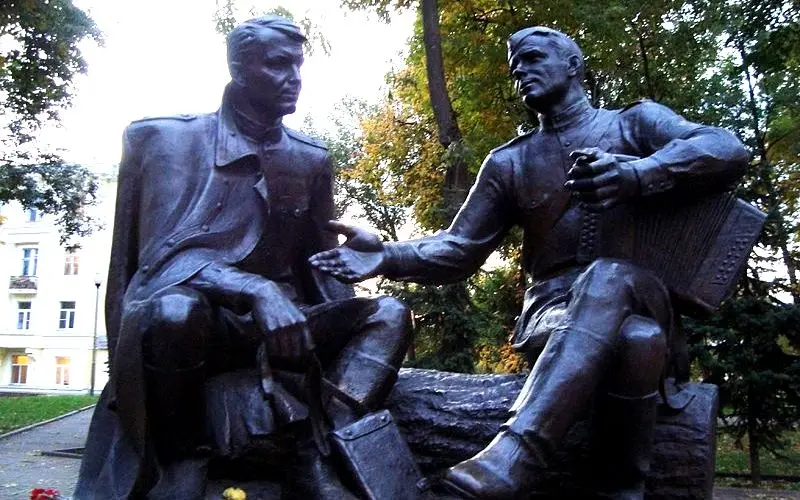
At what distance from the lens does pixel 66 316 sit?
35.9m

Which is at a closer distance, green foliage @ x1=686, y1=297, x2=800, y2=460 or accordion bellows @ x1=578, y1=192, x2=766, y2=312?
accordion bellows @ x1=578, y1=192, x2=766, y2=312

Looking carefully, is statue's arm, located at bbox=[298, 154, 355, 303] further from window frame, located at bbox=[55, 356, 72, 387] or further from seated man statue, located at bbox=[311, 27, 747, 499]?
window frame, located at bbox=[55, 356, 72, 387]

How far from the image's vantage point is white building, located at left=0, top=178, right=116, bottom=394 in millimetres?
35031

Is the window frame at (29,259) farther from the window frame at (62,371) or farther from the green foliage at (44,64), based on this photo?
the green foliage at (44,64)

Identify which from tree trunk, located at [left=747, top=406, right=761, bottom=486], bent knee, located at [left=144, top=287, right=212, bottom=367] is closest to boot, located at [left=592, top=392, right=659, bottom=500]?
bent knee, located at [left=144, top=287, right=212, bottom=367]

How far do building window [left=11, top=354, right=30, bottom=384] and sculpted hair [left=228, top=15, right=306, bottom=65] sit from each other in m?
37.9

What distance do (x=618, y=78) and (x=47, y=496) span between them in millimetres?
10381

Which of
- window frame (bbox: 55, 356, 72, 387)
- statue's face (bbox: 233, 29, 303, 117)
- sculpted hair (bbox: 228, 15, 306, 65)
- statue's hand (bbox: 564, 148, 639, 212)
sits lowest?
statue's hand (bbox: 564, 148, 639, 212)

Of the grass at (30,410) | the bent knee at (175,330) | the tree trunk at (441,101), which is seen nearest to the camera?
the bent knee at (175,330)

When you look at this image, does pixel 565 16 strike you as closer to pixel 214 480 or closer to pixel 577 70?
pixel 577 70

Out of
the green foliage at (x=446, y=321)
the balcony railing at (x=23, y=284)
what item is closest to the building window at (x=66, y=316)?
the balcony railing at (x=23, y=284)

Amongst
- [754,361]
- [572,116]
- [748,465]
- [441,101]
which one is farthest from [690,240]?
[748,465]

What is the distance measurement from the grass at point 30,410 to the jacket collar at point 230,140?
1253cm

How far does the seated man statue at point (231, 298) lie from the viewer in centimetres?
296
